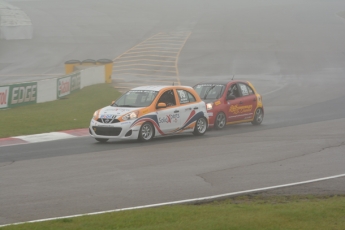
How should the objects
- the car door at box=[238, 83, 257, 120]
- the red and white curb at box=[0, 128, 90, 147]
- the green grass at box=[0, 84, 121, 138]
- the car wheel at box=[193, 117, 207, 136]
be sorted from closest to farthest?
1. the red and white curb at box=[0, 128, 90, 147]
2. the car wheel at box=[193, 117, 207, 136]
3. the green grass at box=[0, 84, 121, 138]
4. the car door at box=[238, 83, 257, 120]

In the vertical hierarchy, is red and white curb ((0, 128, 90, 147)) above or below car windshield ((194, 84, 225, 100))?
below

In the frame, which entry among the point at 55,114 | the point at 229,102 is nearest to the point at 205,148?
the point at 229,102

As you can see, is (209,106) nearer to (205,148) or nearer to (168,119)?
(168,119)

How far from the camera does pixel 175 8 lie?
79500 millimetres

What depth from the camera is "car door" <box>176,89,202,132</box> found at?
55.2 ft

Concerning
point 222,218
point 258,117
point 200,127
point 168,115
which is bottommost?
point 258,117

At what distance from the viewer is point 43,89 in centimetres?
2602

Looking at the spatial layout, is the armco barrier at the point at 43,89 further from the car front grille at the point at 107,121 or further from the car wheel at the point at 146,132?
the car wheel at the point at 146,132

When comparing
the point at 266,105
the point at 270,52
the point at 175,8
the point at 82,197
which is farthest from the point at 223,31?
the point at 82,197

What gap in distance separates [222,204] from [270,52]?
132ft

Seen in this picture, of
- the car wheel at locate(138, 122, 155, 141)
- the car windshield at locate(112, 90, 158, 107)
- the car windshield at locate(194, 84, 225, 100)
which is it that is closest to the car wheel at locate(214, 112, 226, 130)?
the car windshield at locate(194, 84, 225, 100)

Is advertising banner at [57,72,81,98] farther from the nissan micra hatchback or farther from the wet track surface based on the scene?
the nissan micra hatchback

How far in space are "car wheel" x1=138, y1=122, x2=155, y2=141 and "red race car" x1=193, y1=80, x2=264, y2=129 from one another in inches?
130

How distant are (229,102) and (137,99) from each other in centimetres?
420
